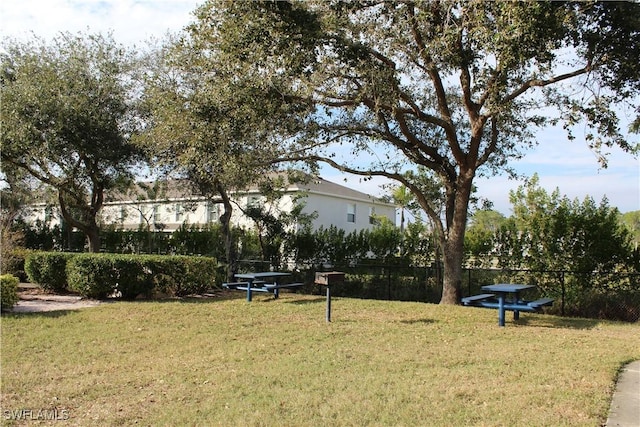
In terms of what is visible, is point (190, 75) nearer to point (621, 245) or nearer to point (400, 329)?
point (400, 329)

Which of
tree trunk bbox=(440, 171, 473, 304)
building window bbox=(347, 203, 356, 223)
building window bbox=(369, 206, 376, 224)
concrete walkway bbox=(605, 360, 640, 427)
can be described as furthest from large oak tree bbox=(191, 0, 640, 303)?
building window bbox=(347, 203, 356, 223)

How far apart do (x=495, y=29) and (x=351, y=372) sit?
635cm

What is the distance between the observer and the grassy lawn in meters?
4.75

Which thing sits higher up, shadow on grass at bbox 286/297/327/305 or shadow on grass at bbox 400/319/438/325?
shadow on grass at bbox 286/297/327/305

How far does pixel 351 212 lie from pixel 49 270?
60.3 feet

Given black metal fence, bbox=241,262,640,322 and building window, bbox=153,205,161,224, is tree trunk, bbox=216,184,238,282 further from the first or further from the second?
building window, bbox=153,205,161,224

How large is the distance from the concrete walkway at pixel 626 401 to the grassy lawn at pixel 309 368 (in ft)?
0.35

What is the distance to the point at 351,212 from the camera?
29938 millimetres

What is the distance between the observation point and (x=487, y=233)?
52.8 ft

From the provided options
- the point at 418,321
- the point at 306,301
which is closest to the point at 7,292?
the point at 306,301

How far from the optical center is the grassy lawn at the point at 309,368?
4.75 m

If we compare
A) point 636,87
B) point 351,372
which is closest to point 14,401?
point 351,372

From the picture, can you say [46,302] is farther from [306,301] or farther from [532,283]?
[532,283]

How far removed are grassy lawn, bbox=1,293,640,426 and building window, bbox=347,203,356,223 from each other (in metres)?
19.0
